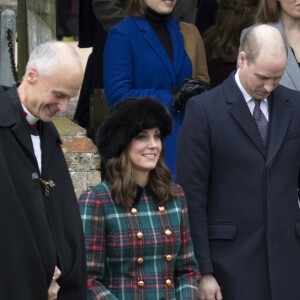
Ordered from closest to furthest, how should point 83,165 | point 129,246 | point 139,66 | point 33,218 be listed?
point 33,218
point 129,246
point 139,66
point 83,165

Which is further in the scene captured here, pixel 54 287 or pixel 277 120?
pixel 277 120

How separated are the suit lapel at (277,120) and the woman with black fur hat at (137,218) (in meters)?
0.55

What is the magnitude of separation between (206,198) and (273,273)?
491mm

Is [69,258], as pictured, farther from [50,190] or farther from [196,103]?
[196,103]

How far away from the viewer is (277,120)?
20.5 ft

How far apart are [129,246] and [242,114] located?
37.2 inches

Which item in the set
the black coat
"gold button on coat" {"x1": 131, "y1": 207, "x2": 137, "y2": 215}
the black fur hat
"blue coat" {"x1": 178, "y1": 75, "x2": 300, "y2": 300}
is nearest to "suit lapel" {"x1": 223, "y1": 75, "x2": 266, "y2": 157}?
"blue coat" {"x1": 178, "y1": 75, "x2": 300, "y2": 300}

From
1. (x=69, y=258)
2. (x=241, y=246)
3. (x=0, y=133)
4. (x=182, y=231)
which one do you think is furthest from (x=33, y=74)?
(x=241, y=246)

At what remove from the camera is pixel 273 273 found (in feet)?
20.4

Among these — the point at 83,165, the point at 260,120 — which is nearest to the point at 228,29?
the point at 83,165

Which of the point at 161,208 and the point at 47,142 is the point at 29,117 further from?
the point at 161,208

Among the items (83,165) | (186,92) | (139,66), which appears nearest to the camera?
(186,92)

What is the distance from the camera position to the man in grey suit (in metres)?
6.14

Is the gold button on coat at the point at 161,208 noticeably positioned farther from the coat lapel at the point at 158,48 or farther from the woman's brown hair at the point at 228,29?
the woman's brown hair at the point at 228,29
